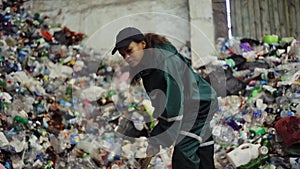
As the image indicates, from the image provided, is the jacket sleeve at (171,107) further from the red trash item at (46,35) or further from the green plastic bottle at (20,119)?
the red trash item at (46,35)

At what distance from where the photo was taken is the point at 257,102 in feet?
12.4

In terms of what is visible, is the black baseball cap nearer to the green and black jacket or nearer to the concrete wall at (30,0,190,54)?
the green and black jacket

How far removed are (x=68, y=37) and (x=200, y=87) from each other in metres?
3.01

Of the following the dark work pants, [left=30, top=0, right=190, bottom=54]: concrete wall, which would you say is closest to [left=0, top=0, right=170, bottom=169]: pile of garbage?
[left=30, top=0, right=190, bottom=54]: concrete wall

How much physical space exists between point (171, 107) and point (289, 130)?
1324 mm

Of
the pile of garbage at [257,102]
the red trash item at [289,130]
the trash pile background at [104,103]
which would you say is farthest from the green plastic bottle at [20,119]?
the red trash item at [289,130]

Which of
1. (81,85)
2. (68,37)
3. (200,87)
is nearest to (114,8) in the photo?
(68,37)

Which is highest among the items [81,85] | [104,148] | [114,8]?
[114,8]

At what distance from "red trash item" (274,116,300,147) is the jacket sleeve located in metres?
1.20

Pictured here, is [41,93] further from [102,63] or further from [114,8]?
[114,8]

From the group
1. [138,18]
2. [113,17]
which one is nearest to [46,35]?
[113,17]

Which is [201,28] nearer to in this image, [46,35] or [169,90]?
[46,35]

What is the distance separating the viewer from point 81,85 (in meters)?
4.43

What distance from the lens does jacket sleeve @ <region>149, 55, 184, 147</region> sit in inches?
78.5
